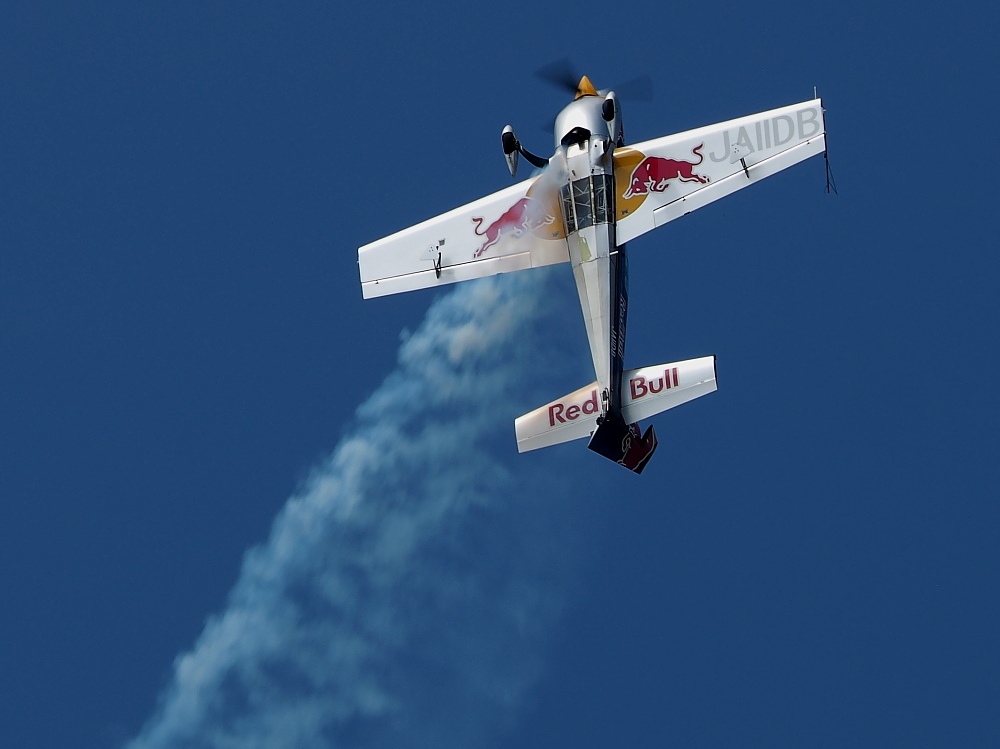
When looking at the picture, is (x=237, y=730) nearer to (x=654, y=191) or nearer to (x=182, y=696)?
(x=182, y=696)

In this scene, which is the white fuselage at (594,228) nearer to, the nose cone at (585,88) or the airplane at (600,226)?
the airplane at (600,226)

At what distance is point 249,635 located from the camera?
96.4 ft

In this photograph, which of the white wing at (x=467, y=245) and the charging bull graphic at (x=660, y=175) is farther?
the white wing at (x=467, y=245)

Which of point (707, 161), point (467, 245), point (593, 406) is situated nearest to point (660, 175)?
point (707, 161)

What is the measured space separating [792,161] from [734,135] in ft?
3.34

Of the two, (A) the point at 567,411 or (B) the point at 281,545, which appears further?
(B) the point at 281,545

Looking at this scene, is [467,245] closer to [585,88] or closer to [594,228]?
[594,228]

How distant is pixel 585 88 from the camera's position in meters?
30.1

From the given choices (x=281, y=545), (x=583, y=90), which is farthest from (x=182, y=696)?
(x=583, y=90)

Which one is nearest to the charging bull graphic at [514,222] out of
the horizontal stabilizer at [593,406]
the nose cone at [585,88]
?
the nose cone at [585,88]

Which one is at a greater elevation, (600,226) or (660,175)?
(660,175)

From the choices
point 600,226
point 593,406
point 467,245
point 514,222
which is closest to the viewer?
point 593,406

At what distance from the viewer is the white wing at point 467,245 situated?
96.5 ft

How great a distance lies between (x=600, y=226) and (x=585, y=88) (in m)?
2.87
